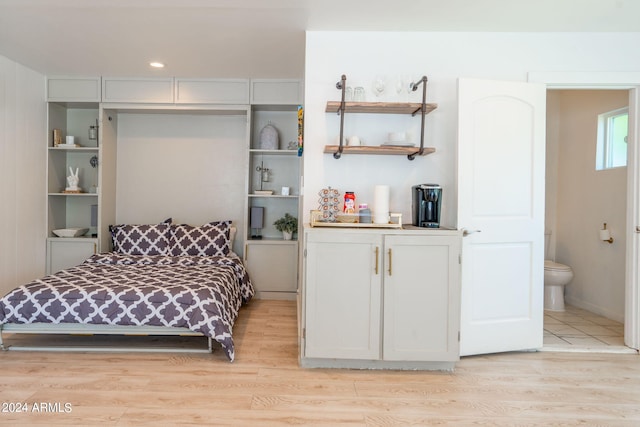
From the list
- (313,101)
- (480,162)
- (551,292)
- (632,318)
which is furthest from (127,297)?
(551,292)

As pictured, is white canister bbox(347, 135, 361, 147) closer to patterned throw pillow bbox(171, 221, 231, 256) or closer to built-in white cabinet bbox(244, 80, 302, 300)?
built-in white cabinet bbox(244, 80, 302, 300)

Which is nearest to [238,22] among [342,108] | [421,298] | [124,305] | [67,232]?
[342,108]

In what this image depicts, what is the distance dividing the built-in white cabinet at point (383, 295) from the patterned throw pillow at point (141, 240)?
222cm

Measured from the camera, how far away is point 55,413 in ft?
6.41

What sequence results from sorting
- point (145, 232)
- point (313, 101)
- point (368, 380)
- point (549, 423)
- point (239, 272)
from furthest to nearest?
point (145, 232)
point (239, 272)
point (313, 101)
point (368, 380)
point (549, 423)

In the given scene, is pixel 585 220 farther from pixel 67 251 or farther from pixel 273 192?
pixel 67 251

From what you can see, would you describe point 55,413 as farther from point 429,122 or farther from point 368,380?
point 429,122

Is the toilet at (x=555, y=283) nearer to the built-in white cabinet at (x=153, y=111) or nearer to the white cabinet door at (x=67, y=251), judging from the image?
the built-in white cabinet at (x=153, y=111)

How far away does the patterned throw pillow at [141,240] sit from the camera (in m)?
3.99

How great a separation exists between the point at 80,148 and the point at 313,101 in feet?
9.64

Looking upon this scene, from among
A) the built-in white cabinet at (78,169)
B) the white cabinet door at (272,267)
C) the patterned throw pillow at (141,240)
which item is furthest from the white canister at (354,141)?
the built-in white cabinet at (78,169)

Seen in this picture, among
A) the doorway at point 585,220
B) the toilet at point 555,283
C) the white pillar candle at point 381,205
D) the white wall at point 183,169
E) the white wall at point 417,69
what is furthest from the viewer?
the white wall at point 183,169

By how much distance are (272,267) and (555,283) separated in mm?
3005

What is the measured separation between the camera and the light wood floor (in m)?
1.95
